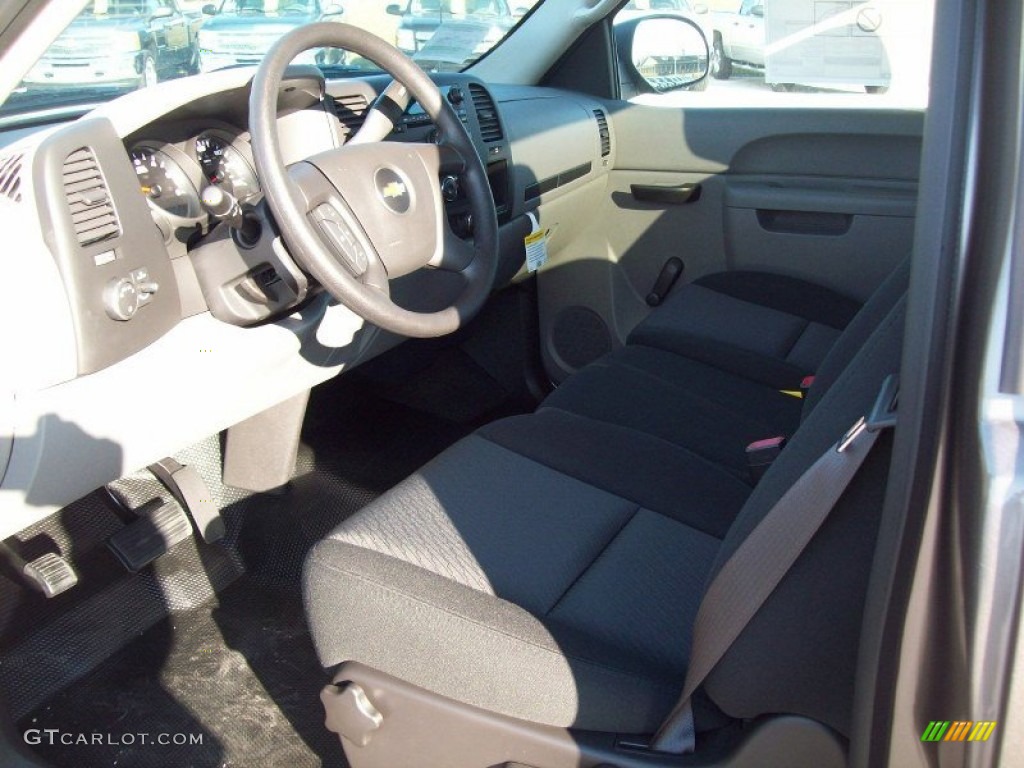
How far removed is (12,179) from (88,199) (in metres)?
0.09

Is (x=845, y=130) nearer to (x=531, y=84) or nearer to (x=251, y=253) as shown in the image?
(x=531, y=84)

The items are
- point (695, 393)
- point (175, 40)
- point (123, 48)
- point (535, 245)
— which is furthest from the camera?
point (535, 245)

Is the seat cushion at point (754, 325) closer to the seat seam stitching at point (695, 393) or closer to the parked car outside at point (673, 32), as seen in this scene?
the seat seam stitching at point (695, 393)

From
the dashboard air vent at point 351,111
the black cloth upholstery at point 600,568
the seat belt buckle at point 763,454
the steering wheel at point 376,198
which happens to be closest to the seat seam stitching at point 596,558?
the black cloth upholstery at point 600,568

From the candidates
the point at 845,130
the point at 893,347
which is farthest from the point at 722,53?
the point at 893,347

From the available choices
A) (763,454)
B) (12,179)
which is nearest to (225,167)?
Answer: (12,179)

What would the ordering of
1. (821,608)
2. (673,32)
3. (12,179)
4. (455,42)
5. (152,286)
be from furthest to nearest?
1. (673,32)
2. (455,42)
3. (152,286)
4. (12,179)
5. (821,608)

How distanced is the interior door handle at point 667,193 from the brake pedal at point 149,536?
1409 mm

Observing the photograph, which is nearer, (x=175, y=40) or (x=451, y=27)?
(x=175, y=40)

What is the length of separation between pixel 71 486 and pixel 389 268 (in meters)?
0.57

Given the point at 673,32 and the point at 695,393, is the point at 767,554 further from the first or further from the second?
the point at 673,32

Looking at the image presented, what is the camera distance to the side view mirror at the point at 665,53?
2578 mm

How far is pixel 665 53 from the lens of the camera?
2654 millimetres

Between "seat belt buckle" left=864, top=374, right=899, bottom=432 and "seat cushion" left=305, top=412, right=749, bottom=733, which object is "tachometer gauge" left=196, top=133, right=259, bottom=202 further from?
"seat belt buckle" left=864, top=374, right=899, bottom=432
